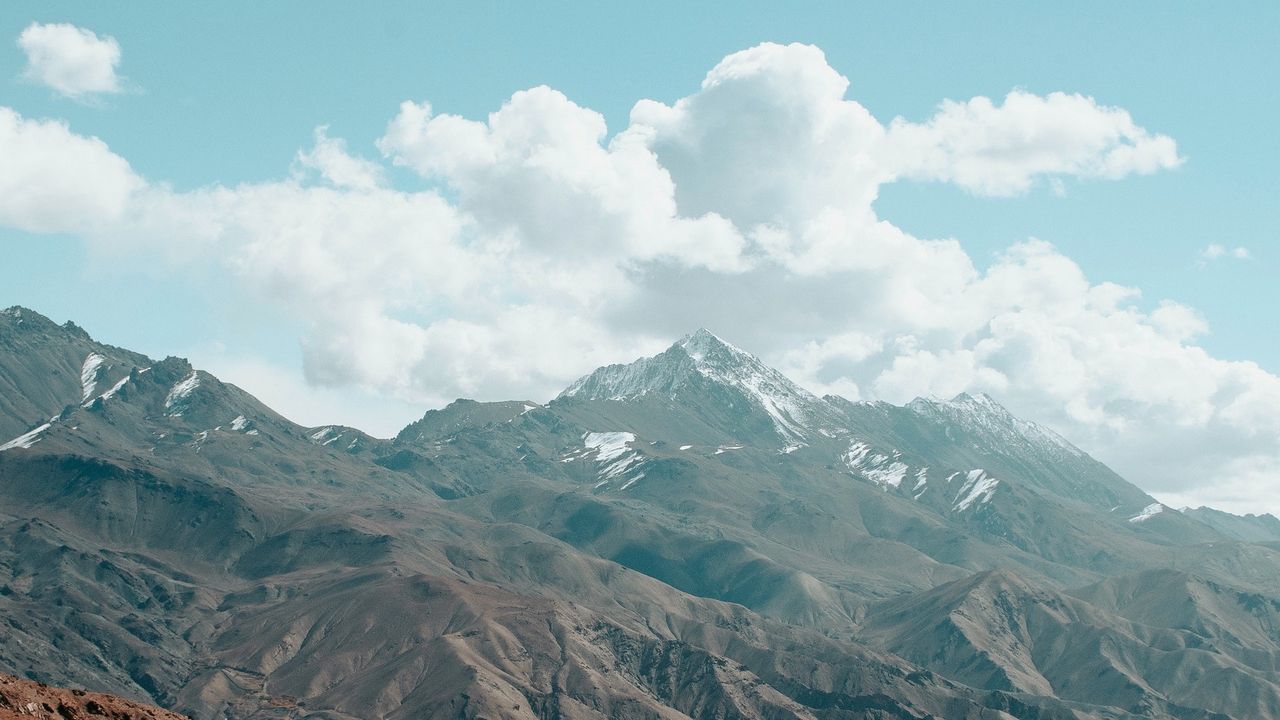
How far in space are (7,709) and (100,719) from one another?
425 inches

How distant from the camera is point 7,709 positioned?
330 feet

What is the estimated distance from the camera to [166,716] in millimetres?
123312

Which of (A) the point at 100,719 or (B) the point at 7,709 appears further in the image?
(A) the point at 100,719

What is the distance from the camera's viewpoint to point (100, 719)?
110m

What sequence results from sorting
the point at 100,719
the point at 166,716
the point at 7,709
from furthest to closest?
1. the point at 166,716
2. the point at 100,719
3. the point at 7,709

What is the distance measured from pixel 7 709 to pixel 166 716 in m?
24.0

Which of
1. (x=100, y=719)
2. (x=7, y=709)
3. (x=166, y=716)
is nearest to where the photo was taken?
(x=7, y=709)

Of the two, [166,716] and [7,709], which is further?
[166,716]

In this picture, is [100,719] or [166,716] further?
[166,716]

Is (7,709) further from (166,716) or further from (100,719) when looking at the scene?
(166,716)

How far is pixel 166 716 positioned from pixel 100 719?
13.4 meters

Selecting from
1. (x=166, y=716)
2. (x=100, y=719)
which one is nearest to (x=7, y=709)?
(x=100, y=719)
